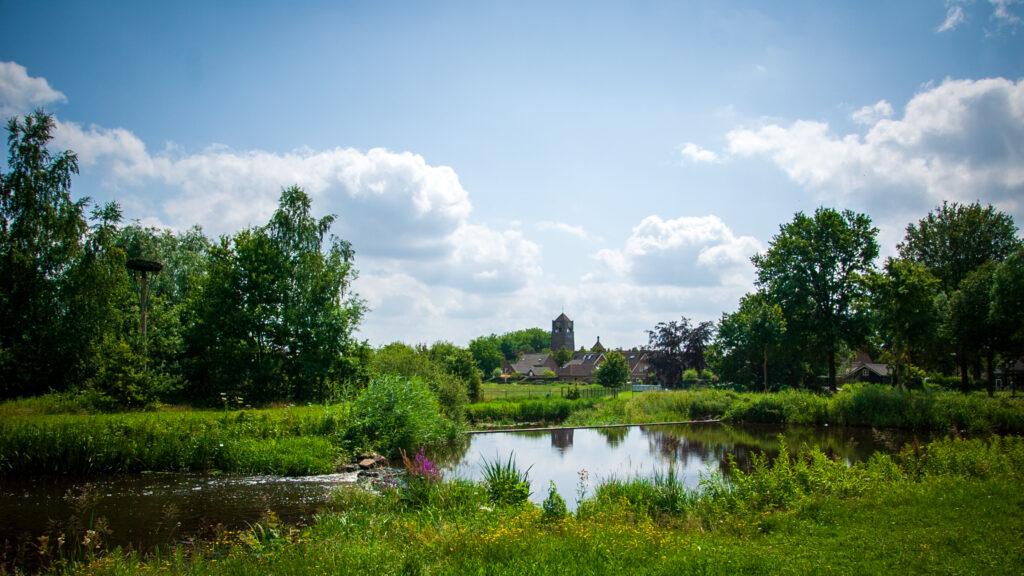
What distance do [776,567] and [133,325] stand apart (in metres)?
27.1

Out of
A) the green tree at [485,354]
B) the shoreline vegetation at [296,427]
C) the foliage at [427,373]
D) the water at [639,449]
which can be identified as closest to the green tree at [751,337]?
the shoreline vegetation at [296,427]

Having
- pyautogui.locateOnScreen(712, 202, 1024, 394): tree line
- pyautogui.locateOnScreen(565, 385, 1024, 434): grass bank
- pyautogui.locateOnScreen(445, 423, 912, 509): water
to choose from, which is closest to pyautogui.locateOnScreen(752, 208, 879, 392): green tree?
pyautogui.locateOnScreen(712, 202, 1024, 394): tree line

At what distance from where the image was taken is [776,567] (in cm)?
593

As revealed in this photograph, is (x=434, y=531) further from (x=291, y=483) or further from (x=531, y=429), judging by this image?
(x=531, y=429)

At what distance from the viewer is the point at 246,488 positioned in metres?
12.6

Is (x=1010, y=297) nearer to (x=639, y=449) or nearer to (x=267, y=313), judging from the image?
(x=639, y=449)

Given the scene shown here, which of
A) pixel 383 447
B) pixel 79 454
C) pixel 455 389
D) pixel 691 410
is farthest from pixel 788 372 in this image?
pixel 79 454

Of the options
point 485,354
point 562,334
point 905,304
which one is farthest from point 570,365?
point 905,304

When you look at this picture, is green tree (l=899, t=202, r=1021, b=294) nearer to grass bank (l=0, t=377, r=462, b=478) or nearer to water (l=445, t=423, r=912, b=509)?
water (l=445, t=423, r=912, b=509)

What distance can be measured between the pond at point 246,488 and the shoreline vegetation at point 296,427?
0.81 metres

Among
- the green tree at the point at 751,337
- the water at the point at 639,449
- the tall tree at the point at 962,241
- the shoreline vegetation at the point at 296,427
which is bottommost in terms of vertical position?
the water at the point at 639,449

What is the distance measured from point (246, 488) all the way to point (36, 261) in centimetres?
1742

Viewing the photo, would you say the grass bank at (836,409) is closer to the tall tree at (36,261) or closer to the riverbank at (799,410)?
the riverbank at (799,410)

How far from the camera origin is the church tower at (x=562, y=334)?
410ft
